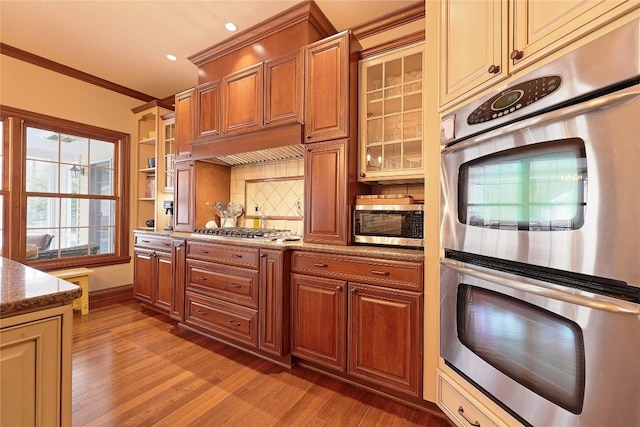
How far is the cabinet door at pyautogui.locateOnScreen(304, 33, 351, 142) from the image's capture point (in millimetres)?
2039

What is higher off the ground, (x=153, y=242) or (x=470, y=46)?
(x=470, y=46)

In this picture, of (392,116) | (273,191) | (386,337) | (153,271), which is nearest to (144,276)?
(153,271)

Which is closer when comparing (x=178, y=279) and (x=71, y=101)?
(x=178, y=279)

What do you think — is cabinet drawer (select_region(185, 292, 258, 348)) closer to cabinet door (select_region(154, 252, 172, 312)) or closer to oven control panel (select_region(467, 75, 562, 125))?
cabinet door (select_region(154, 252, 172, 312))

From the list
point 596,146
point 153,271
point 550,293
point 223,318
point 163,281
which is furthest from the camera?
point 153,271

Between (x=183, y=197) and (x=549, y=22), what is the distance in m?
3.20

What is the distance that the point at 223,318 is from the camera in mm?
2352

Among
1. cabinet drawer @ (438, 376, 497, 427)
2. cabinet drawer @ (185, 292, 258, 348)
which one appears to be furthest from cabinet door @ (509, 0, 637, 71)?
cabinet drawer @ (185, 292, 258, 348)

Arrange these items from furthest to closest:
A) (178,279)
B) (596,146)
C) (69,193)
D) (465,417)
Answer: (69,193), (178,279), (465,417), (596,146)

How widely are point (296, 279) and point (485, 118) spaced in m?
1.52

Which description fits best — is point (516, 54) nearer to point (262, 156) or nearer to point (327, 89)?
point (327, 89)

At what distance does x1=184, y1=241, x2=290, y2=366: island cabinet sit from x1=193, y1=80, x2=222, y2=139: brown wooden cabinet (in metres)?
1.15

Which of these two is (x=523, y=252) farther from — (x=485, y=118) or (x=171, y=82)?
(x=171, y=82)

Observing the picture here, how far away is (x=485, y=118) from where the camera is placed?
113 cm
